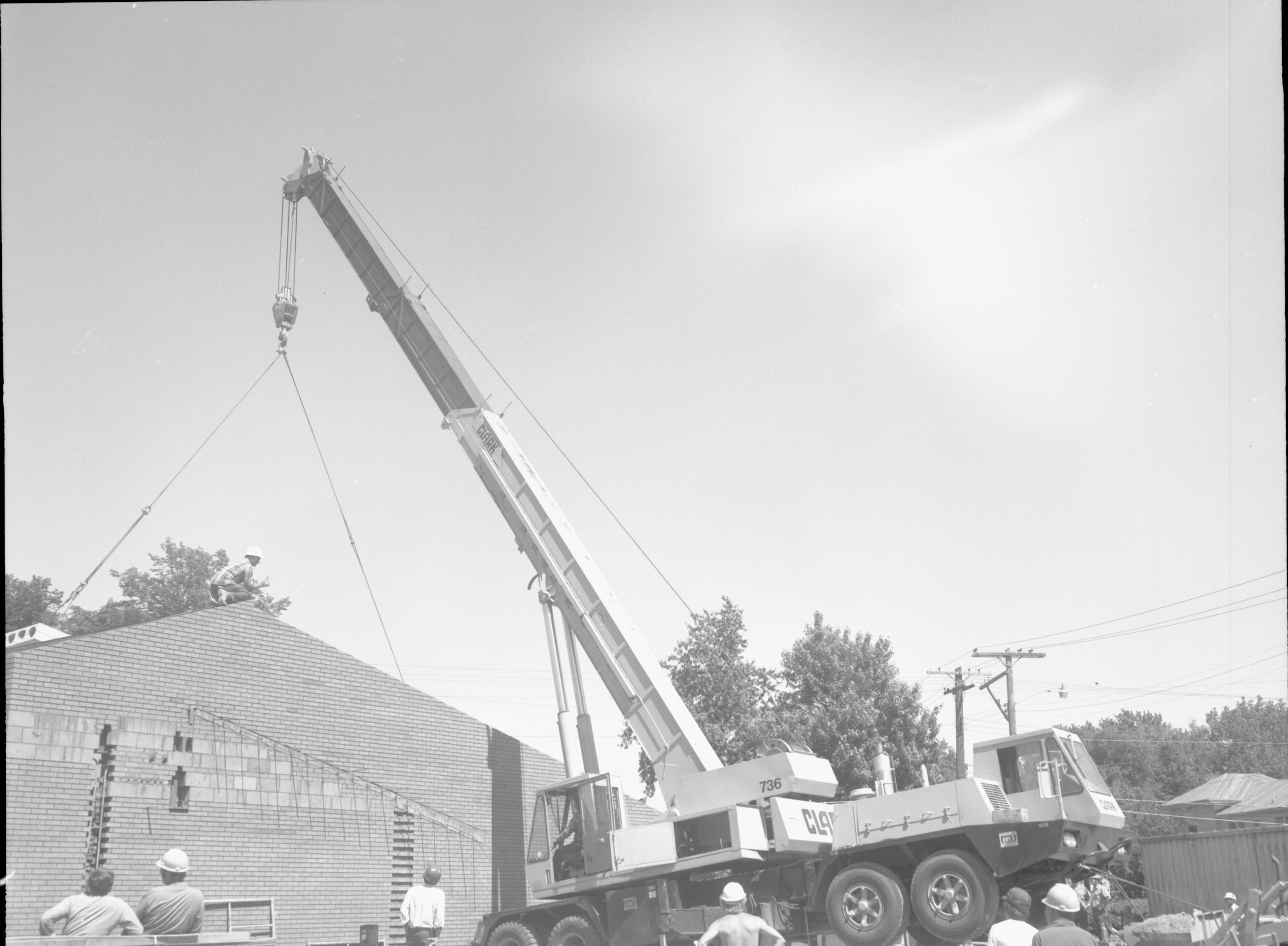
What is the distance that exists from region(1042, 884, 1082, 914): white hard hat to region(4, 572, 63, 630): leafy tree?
127ft

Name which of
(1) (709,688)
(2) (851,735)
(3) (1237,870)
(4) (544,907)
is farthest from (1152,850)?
(4) (544,907)

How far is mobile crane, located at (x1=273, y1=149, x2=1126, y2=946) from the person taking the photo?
13.0 metres

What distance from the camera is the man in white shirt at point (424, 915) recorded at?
13.4 m

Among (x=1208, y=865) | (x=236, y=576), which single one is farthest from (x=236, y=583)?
(x=1208, y=865)

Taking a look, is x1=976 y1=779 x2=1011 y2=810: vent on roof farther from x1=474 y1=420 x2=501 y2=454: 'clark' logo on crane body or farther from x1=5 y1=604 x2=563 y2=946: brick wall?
x1=5 y1=604 x2=563 y2=946: brick wall

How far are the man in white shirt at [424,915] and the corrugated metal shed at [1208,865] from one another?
57.2 ft

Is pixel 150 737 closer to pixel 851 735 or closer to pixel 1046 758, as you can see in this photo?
pixel 1046 758

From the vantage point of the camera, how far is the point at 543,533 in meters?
17.4

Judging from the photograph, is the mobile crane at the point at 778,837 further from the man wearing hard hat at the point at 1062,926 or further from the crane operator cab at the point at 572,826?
the man wearing hard hat at the point at 1062,926

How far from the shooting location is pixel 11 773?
1392 cm

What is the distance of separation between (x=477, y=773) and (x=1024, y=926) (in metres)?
14.0

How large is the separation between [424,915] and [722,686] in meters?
17.8

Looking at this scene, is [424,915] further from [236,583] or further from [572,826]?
[236,583]

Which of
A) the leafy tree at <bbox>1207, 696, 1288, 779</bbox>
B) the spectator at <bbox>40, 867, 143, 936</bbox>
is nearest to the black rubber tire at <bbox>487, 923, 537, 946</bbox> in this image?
the spectator at <bbox>40, 867, 143, 936</bbox>
